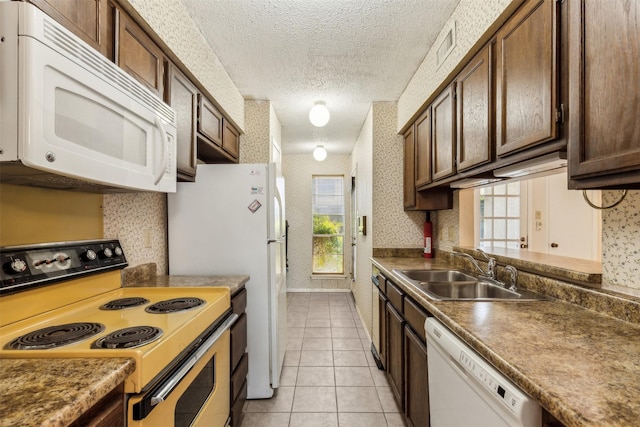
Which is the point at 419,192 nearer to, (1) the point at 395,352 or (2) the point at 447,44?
(2) the point at 447,44

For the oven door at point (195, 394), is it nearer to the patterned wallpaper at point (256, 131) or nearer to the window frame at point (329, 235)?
the patterned wallpaper at point (256, 131)

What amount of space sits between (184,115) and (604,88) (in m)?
1.95

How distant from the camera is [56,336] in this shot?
3.17ft

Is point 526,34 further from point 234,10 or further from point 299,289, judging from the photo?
point 299,289

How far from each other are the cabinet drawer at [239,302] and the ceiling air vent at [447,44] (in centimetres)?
198

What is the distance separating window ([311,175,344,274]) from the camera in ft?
18.6

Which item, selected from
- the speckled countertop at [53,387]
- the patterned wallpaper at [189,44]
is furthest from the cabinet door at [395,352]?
the patterned wallpaper at [189,44]

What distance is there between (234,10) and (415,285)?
194 centimetres

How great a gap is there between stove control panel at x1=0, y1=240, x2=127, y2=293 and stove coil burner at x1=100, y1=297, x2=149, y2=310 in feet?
0.53

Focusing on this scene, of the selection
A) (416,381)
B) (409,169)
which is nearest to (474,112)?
(409,169)

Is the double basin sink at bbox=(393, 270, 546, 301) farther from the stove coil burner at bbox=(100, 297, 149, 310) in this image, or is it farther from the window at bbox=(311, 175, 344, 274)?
the window at bbox=(311, 175, 344, 274)

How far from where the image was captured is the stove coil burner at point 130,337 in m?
0.90

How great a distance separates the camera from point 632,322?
3.45ft

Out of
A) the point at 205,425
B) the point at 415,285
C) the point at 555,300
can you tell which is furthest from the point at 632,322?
the point at 205,425
